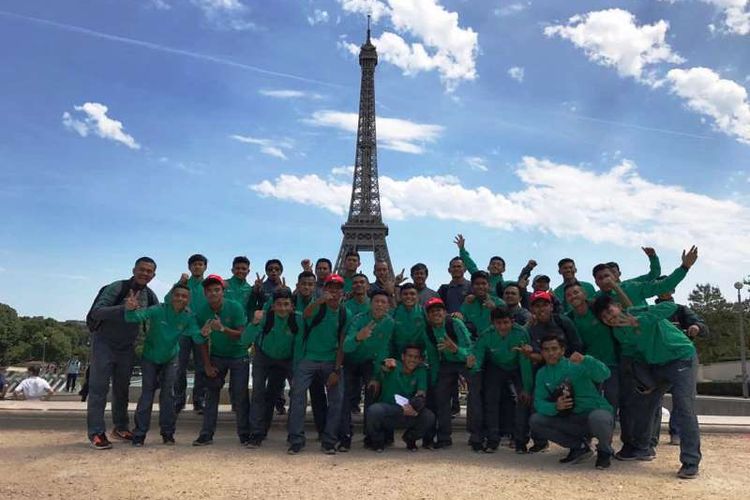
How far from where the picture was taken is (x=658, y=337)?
5.95 metres

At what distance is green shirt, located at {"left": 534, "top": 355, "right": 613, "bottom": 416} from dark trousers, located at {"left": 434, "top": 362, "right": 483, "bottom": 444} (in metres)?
0.72

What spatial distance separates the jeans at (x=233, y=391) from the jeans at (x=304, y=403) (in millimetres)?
689

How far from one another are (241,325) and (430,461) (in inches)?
107

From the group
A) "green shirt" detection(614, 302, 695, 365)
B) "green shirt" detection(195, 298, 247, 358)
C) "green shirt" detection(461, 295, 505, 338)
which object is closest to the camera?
"green shirt" detection(614, 302, 695, 365)

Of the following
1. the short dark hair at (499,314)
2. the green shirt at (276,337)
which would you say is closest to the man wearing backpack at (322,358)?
the green shirt at (276,337)

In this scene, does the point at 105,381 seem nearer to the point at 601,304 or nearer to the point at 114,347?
the point at 114,347

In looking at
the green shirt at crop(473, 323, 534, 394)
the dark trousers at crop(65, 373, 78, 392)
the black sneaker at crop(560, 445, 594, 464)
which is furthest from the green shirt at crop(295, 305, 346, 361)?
the dark trousers at crop(65, 373, 78, 392)

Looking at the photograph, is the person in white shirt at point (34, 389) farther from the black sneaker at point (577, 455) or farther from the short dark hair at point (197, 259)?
the black sneaker at point (577, 455)

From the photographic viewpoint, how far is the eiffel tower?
56906mm

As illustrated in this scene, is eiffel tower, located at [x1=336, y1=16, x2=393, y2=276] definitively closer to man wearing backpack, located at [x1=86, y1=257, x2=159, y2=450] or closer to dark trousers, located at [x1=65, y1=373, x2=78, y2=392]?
dark trousers, located at [x1=65, y1=373, x2=78, y2=392]

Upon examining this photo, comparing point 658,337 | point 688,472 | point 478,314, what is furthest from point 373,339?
point 688,472

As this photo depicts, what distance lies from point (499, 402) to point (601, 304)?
1.71 meters

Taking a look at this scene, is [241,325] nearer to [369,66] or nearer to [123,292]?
[123,292]

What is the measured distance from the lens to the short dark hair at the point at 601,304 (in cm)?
602
